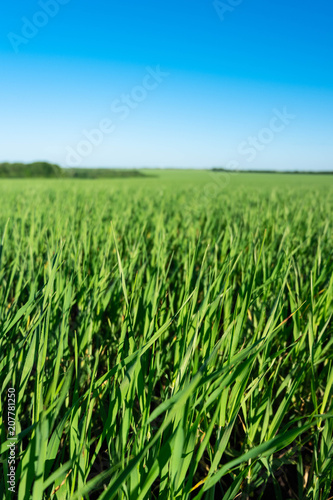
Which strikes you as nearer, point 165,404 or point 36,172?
point 165,404

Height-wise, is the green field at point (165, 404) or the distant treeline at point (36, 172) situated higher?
the distant treeline at point (36, 172)

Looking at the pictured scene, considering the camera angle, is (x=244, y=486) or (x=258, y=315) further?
(x=258, y=315)

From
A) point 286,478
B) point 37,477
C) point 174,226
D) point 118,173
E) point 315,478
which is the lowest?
point 286,478

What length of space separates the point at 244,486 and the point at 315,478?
0.17m

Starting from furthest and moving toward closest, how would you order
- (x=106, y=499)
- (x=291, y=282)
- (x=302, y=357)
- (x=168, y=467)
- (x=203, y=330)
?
(x=291, y=282)
(x=302, y=357)
(x=203, y=330)
(x=168, y=467)
(x=106, y=499)

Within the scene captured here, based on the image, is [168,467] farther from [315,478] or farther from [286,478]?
[286,478]

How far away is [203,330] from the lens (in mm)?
875

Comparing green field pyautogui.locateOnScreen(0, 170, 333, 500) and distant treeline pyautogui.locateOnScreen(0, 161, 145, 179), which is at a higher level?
distant treeline pyautogui.locateOnScreen(0, 161, 145, 179)

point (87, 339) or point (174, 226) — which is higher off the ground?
point (174, 226)

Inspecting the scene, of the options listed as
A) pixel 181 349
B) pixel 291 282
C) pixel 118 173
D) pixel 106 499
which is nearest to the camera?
pixel 106 499

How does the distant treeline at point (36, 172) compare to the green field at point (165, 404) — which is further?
the distant treeline at point (36, 172)

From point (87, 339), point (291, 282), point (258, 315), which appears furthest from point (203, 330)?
point (291, 282)

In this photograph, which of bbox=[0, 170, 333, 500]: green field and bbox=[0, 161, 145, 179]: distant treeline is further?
bbox=[0, 161, 145, 179]: distant treeline

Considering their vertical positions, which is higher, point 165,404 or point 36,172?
point 36,172
